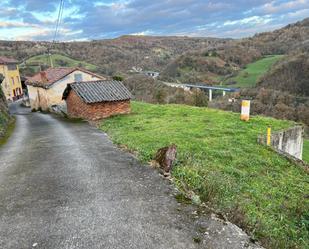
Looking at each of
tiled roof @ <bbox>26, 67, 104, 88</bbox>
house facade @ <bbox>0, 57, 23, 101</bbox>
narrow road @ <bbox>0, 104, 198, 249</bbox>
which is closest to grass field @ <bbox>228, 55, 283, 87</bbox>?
tiled roof @ <bbox>26, 67, 104, 88</bbox>

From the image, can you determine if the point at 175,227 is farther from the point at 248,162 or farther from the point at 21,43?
the point at 21,43

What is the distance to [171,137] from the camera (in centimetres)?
1097

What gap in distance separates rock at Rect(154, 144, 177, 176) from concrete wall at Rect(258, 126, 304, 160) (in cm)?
651

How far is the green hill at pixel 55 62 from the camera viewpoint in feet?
246

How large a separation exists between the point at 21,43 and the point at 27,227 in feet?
357

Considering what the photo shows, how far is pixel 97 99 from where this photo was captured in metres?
16.6

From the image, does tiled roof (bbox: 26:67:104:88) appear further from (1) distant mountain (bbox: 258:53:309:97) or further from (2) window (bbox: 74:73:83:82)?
(1) distant mountain (bbox: 258:53:309:97)

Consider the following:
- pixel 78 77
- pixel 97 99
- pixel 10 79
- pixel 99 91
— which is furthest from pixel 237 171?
pixel 10 79

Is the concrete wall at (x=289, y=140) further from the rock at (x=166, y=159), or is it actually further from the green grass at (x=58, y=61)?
the green grass at (x=58, y=61)

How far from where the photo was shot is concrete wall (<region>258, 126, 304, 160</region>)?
13.4m

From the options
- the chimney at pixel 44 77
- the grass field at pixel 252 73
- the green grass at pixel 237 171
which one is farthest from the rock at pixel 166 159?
the grass field at pixel 252 73

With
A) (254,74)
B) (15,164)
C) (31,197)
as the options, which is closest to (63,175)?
(31,197)

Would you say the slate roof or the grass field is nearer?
the slate roof

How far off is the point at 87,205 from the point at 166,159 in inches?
97.4
